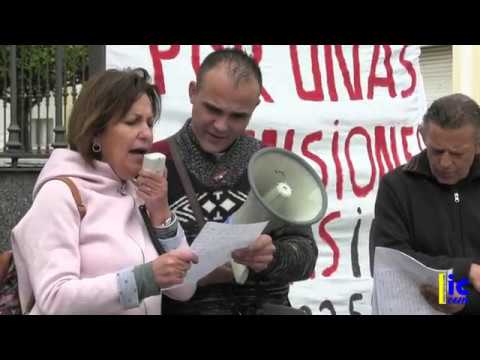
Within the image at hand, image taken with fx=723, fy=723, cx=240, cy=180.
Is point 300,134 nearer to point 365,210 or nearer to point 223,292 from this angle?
point 365,210

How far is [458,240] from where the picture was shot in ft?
8.24

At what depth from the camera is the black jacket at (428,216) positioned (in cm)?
251

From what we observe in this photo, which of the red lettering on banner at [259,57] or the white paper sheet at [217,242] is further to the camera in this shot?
the red lettering on banner at [259,57]

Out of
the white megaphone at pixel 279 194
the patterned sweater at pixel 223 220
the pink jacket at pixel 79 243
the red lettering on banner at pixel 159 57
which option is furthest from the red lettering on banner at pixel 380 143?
the pink jacket at pixel 79 243

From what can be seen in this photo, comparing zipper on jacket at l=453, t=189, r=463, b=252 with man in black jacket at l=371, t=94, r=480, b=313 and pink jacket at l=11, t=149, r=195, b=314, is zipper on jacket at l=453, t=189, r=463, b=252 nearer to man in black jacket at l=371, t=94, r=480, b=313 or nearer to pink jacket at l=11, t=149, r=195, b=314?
man in black jacket at l=371, t=94, r=480, b=313

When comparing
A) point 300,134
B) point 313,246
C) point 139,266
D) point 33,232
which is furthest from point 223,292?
point 300,134

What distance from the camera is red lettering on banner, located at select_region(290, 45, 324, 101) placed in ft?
13.6

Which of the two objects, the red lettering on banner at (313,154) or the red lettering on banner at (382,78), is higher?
the red lettering on banner at (382,78)

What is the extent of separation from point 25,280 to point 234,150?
2.65 feet

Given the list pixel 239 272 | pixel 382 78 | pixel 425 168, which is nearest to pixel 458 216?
pixel 425 168

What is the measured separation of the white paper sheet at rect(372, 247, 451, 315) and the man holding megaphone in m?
0.24

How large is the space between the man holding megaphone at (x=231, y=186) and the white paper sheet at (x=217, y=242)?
19cm

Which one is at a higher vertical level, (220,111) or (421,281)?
(220,111)

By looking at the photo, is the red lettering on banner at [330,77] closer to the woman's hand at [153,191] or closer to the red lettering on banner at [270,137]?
the red lettering on banner at [270,137]
